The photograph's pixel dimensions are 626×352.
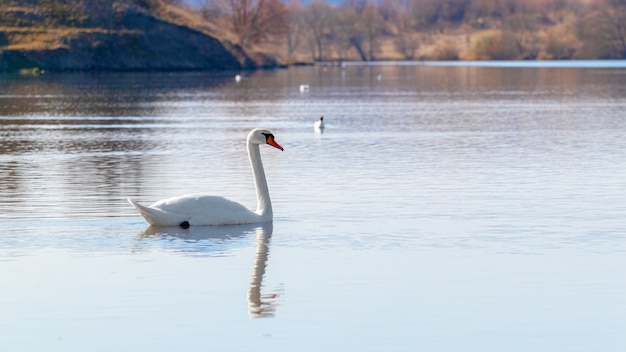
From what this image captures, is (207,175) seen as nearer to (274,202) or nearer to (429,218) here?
(274,202)

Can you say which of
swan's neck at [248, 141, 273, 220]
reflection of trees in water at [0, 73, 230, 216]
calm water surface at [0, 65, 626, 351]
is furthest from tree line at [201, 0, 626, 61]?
swan's neck at [248, 141, 273, 220]

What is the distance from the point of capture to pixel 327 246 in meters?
14.9

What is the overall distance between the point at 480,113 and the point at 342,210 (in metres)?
28.0

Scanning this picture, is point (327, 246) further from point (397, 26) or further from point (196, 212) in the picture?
point (397, 26)

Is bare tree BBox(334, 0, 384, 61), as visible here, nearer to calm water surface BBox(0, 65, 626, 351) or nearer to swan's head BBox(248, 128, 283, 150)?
calm water surface BBox(0, 65, 626, 351)

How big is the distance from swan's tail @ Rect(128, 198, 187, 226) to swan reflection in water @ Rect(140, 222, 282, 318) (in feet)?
0.30

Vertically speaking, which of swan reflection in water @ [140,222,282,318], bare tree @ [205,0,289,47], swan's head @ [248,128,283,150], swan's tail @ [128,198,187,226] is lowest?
swan reflection in water @ [140,222,282,318]

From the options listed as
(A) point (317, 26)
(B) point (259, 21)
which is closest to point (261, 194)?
(B) point (259, 21)

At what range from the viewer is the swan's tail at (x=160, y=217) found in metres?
15.9

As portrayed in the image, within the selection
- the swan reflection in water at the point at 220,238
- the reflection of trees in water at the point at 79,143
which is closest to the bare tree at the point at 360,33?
the reflection of trees in water at the point at 79,143

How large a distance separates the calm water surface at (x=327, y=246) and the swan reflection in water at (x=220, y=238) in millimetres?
49

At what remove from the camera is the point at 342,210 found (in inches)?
713

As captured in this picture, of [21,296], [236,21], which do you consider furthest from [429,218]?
[236,21]

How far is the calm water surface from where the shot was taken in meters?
10.6
